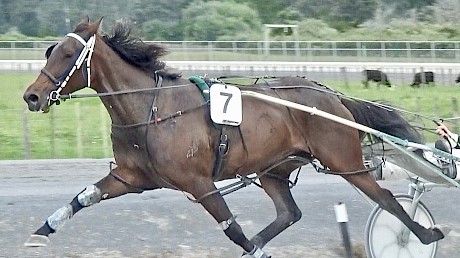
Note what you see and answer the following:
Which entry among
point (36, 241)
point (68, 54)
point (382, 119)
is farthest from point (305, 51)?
point (36, 241)

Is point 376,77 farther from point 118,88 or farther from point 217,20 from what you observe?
point 118,88

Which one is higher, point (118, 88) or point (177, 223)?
point (118, 88)

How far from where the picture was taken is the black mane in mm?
5176

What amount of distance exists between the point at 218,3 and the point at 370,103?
28884 millimetres

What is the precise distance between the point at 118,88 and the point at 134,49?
12.6 inches

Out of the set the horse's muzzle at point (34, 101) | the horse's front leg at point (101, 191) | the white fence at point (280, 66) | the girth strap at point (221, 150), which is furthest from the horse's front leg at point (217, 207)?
the white fence at point (280, 66)

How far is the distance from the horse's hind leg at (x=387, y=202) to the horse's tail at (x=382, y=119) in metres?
0.45

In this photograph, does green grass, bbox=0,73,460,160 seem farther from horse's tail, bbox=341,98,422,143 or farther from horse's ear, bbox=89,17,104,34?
horse's ear, bbox=89,17,104,34

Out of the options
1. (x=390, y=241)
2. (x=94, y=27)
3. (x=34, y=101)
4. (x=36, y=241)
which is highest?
(x=94, y=27)

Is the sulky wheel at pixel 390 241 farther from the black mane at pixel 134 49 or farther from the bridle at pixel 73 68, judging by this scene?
the bridle at pixel 73 68

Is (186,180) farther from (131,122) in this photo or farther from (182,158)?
(131,122)

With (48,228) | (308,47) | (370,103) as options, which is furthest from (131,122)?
(308,47)

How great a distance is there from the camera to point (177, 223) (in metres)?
7.18

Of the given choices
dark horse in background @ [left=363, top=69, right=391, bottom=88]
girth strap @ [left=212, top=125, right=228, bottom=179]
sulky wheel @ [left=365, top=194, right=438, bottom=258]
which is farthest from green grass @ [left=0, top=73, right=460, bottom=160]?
girth strap @ [left=212, top=125, right=228, bottom=179]
